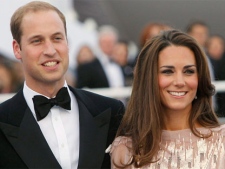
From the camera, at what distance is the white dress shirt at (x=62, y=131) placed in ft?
12.4

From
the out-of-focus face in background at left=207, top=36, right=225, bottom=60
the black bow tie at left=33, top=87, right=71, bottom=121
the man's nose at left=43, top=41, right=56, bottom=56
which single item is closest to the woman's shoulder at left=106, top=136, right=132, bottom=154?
the black bow tie at left=33, top=87, right=71, bottom=121

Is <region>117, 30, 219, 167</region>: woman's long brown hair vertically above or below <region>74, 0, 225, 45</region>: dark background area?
below

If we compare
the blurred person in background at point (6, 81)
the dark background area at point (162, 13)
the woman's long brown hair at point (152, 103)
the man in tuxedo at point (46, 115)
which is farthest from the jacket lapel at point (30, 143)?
the dark background area at point (162, 13)

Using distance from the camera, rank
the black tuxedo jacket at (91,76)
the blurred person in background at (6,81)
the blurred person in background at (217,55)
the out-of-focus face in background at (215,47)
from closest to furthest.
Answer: the black tuxedo jacket at (91,76) → the blurred person in background at (6,81) → the blurred person in background at (217,55) → the out-of-focus face in background at (215,47)

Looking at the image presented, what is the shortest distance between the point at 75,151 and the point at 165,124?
0.53 m

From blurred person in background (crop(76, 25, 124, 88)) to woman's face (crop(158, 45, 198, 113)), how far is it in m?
3.42

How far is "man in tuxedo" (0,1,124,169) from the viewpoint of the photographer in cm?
374

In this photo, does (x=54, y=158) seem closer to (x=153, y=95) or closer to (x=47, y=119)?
(x=47, y=119)

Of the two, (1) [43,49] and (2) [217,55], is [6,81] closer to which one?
(2) [217,55]

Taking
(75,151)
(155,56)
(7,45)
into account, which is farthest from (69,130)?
(7,45)

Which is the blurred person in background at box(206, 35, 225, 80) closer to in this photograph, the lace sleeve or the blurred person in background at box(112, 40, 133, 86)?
the blurred person in background at box(112, 40, 133, 86)

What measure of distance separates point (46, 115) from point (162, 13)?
19.8 feet

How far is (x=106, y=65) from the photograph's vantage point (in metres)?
7.62

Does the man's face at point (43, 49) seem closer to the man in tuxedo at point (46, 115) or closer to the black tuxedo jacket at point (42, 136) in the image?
the man in tuxedo at point (46, 115)
